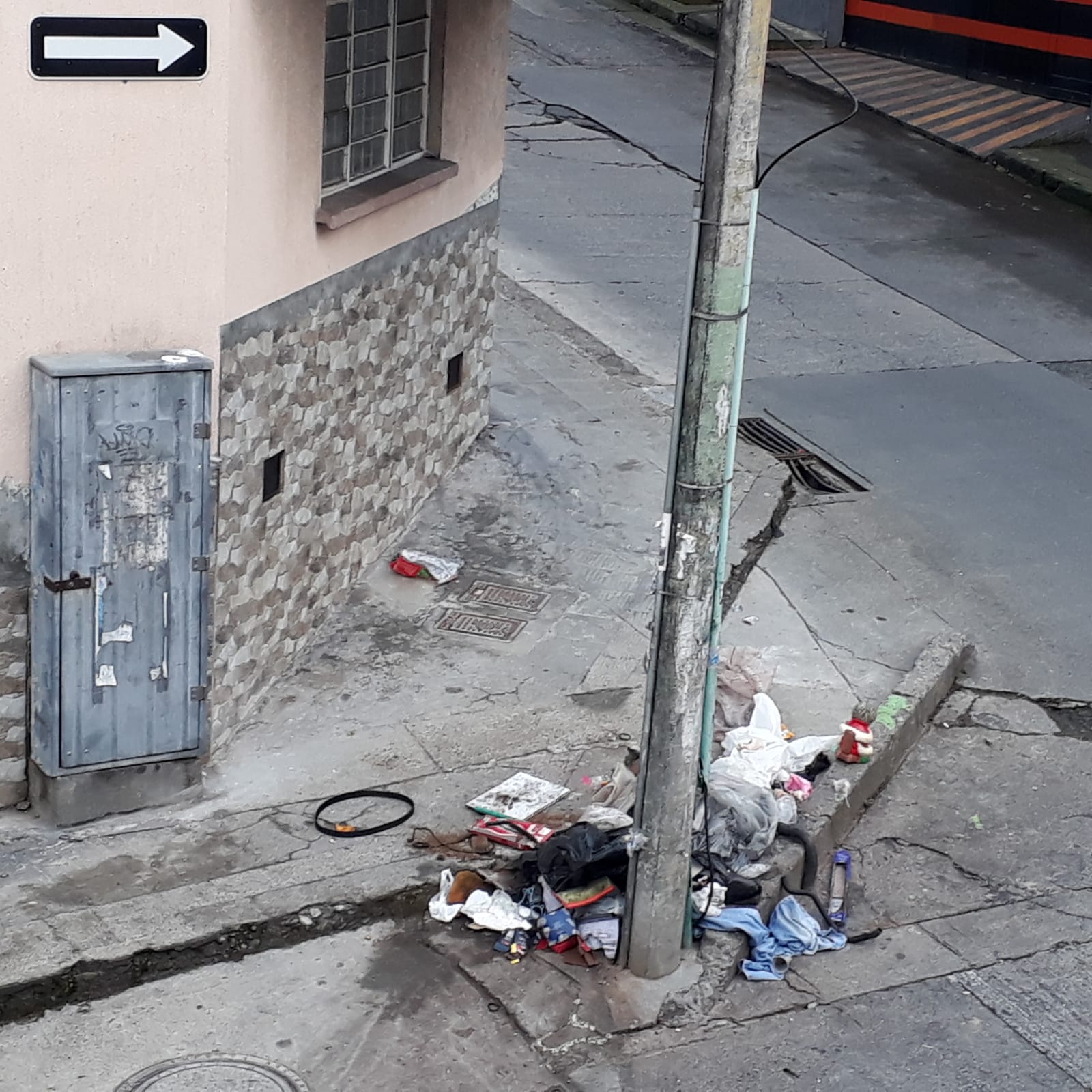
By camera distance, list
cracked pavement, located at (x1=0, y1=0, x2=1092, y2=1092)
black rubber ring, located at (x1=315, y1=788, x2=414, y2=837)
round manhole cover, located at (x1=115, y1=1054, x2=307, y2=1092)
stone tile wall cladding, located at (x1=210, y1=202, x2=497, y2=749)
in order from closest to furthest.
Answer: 1. round manhole cover, located at (x1=115, y1=1054, x2=307, y2=1092)
2. cracked pavement, located at (x1=0, y1=0, x2=1092, y2=1092)
3. black rubber ring, located at (x1=315, y1=788, x2=414, y2=837)
4. stone tile wall cladding, located at (x1=210, y1=202, x2=497, y2=749)

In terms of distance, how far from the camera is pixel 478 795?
805 cm

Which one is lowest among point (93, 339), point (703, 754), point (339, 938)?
point (339, 938)

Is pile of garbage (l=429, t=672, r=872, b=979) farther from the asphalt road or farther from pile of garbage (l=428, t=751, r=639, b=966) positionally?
the asphalt road

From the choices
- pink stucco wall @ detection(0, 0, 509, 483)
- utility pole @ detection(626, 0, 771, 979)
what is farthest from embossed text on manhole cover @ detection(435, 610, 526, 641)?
utility pole @ detection(626, 0, 771, 979)

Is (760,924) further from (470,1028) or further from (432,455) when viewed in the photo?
(432,455)

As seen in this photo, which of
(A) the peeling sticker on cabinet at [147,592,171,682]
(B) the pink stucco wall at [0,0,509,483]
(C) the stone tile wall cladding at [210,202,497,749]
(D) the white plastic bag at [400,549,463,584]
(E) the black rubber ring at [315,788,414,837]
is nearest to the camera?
(B) the pink stucco wall at [0,0,509,483]

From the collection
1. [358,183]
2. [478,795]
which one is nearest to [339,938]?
[478,795]

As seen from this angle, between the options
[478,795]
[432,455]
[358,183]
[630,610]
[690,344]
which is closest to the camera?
[690,344]

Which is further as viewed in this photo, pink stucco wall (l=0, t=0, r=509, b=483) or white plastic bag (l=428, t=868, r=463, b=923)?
white plastic bag (l=428, t=868, r=463, b=923)

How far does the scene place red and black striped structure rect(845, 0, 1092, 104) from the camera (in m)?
20.2

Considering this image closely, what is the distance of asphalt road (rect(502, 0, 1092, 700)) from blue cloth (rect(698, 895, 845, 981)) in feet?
7.77

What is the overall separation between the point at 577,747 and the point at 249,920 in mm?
2066

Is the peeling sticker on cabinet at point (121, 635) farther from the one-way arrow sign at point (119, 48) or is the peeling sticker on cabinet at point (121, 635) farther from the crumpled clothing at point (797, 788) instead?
the crumpled clothing at point (797, 788)

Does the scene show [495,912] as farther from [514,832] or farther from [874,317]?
[874,317]
